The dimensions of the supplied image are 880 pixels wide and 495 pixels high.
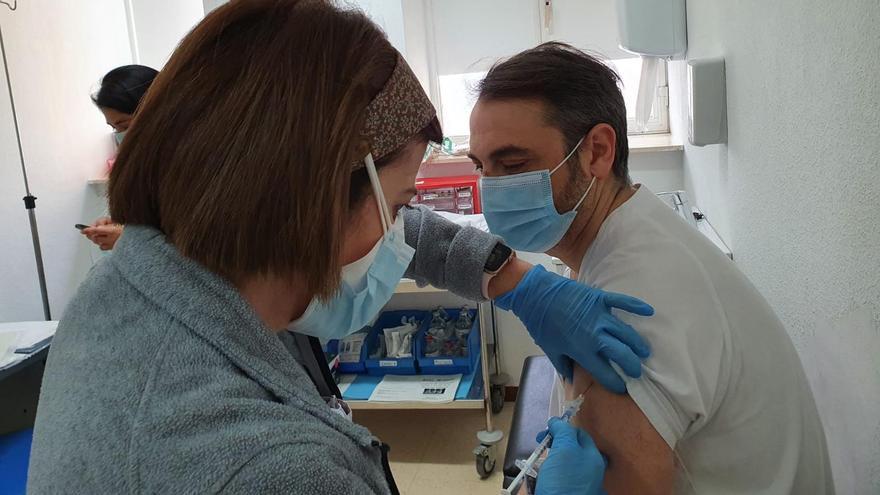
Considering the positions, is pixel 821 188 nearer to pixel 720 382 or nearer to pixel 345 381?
pixel 720 382

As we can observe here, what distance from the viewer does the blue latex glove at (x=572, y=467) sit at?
920 mm

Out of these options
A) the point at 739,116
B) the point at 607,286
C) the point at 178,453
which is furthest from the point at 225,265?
the point at 739,116

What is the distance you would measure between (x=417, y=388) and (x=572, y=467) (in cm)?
196

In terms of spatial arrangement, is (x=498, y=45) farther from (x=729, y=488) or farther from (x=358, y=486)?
(x=358, y=486)

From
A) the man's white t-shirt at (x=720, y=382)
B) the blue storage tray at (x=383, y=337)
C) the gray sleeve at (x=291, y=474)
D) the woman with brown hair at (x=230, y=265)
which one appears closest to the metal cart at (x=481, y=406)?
the blue storage tray at (x=383, y=337)

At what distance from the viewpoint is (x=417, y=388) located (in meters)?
2.83

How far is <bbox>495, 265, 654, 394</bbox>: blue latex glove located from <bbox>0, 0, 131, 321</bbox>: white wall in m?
2.59

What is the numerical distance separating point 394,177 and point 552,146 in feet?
1.66

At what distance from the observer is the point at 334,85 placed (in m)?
0.67

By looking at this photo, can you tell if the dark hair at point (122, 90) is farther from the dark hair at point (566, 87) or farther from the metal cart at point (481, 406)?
the dark hair at point (566, 87)

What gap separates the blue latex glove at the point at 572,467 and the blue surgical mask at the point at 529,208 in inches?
16.5

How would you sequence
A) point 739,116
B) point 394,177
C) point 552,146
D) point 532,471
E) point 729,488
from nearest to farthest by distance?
point 394,177
point 729,488
point 532,471
point 552,146
point 739,116

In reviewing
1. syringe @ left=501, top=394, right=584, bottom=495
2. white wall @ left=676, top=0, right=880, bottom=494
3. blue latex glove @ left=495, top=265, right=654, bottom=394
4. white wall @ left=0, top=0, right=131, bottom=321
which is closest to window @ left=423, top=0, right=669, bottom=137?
white wall @ left=676, top=0, right=880, bottom=494

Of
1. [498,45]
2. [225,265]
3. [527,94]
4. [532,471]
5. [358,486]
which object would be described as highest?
[498,45]
